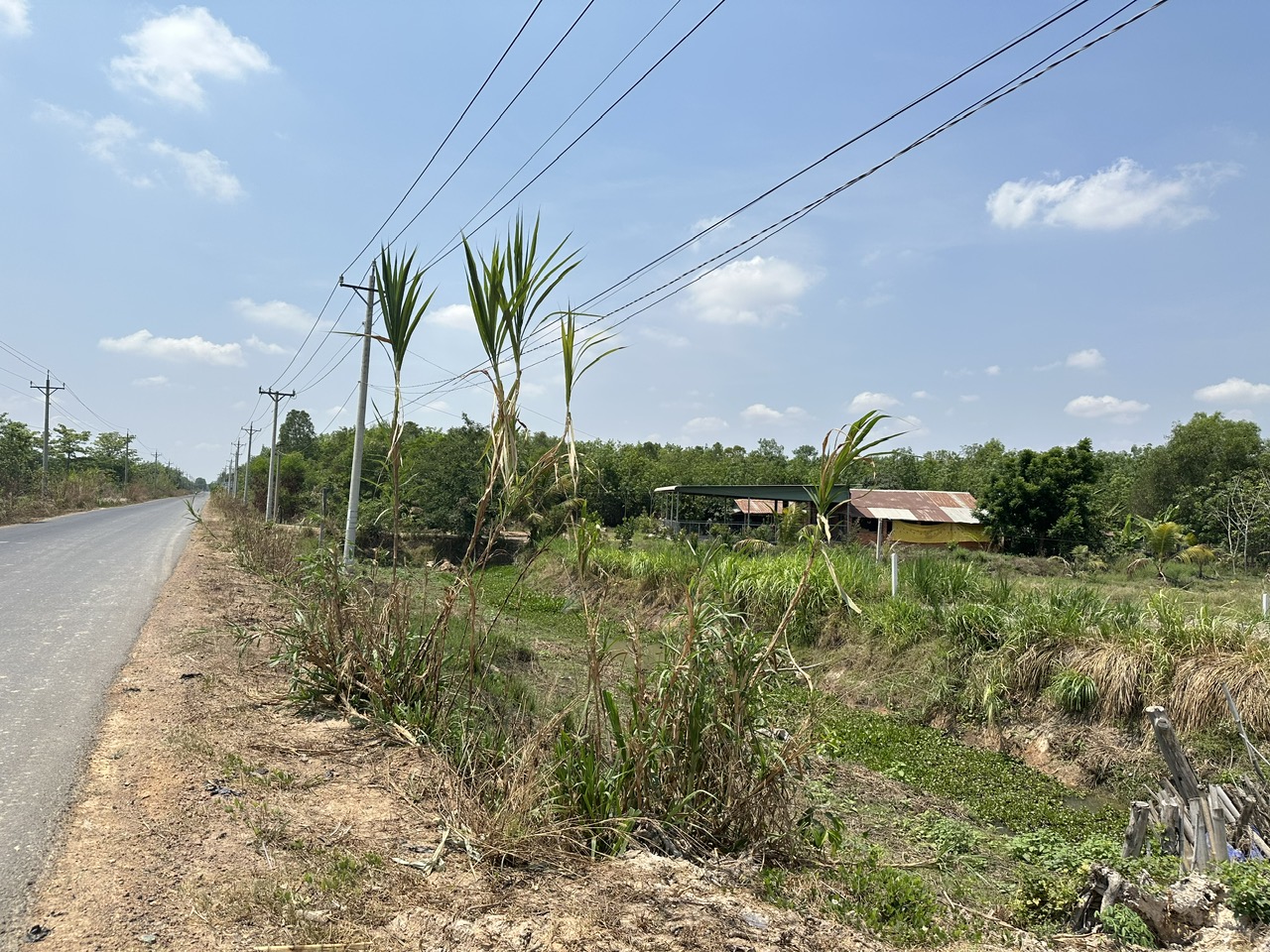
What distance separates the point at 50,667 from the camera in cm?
584

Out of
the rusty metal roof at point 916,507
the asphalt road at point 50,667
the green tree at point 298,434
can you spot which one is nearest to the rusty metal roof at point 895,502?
the rusty metal roof at point 916,507

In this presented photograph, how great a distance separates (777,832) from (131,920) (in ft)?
8.50

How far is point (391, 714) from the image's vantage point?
4.82m

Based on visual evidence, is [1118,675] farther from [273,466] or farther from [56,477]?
[56,477]

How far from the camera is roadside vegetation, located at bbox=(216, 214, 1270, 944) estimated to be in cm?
355

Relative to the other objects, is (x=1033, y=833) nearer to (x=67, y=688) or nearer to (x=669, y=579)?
(x=67, y=688)

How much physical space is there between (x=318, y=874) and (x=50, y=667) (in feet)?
14.4

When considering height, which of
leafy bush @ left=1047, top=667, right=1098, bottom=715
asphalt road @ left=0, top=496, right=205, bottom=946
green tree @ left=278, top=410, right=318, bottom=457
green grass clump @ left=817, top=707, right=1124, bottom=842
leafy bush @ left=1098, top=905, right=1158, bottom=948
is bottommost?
green grass clump @ left=817, top=707, right=1124, bottom=842

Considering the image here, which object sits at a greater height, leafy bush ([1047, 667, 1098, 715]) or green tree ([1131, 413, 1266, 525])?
green tree ([1131, 413, 1266, 525])

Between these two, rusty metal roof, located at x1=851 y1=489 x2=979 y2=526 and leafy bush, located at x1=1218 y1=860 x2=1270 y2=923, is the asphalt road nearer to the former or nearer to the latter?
leafy bush, located at x1=1218 y1=860 x2=1270 y2=923

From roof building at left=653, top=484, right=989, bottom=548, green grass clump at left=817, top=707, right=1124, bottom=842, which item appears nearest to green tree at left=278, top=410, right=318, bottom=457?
roof building at left=653, top=484, right=989, bottom=548

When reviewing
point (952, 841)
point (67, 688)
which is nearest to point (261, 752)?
point (67, 688)

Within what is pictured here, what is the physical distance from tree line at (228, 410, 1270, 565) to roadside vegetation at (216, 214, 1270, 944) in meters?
6.89

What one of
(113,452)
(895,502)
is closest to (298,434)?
(113,452)
